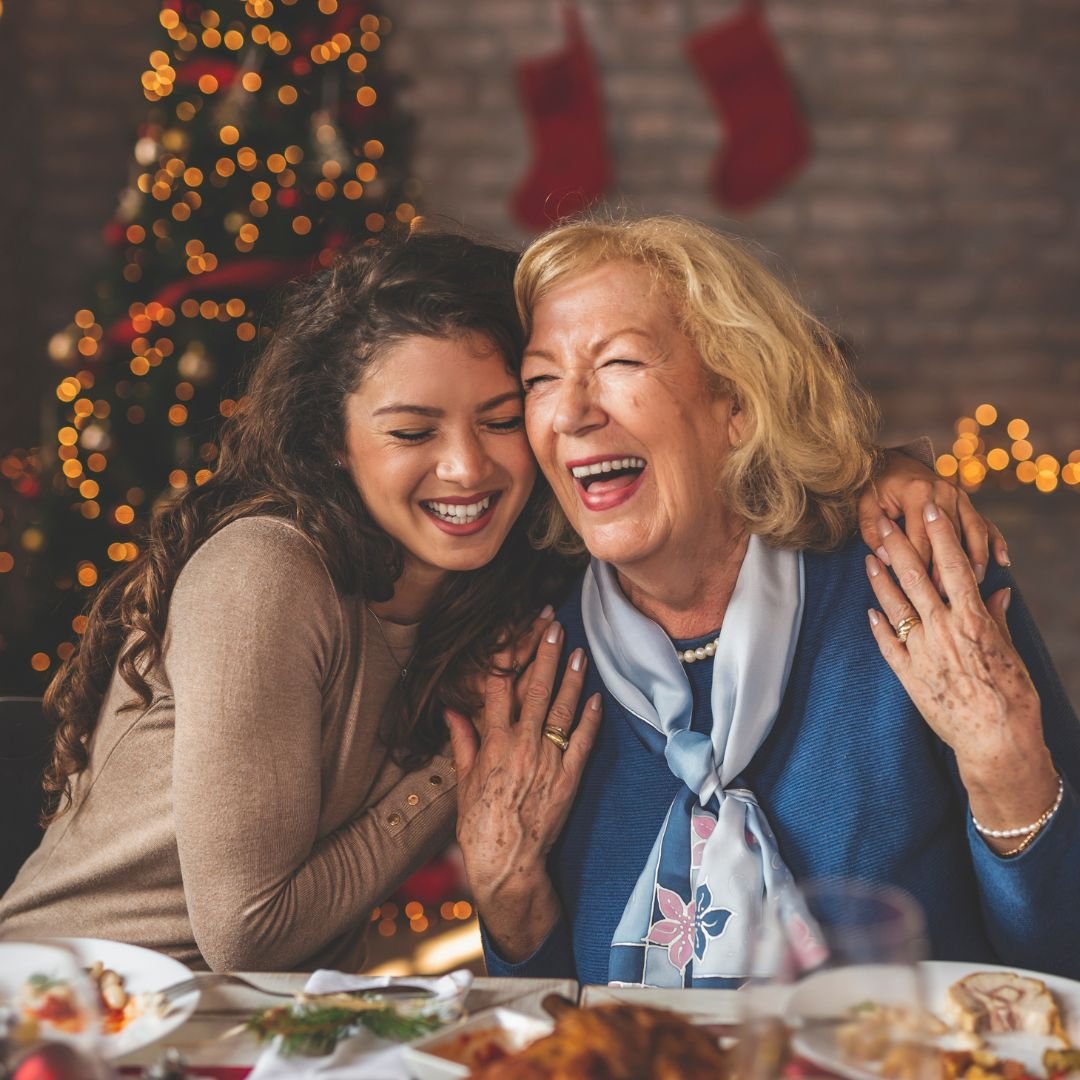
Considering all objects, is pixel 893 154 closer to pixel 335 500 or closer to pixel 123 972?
pixel 335 500

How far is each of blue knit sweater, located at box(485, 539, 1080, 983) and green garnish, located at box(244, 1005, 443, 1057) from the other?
586 mm

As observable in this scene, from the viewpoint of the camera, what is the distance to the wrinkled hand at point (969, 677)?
1476mm

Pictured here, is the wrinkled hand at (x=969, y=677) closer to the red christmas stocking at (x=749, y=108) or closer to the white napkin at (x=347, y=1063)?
the white napkin at (x=347, y=1063)

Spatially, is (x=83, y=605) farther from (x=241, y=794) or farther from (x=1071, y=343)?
(x=1071, y=343)

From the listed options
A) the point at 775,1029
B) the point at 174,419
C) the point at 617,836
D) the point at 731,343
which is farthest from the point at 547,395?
the point at 174,419

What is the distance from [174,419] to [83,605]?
0.54 m

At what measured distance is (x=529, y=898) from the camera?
5.55 feet

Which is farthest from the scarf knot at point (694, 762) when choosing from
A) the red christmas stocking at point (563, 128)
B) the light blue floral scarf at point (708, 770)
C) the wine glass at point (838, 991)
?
the red christmas stocking at point (563, 128)

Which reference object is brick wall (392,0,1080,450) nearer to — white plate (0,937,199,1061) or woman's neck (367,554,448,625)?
woman's neck (367,554,448,625)

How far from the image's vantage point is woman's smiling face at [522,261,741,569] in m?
1.72

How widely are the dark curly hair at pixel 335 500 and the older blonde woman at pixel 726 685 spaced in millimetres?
71

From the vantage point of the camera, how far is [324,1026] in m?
1.12

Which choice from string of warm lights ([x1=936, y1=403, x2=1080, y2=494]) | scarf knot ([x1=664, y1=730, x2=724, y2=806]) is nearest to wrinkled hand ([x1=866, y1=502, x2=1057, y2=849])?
scarf knot ([x1=664, y1=730, x2=724, y2=806])

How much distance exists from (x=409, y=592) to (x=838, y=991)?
3.92 ft
